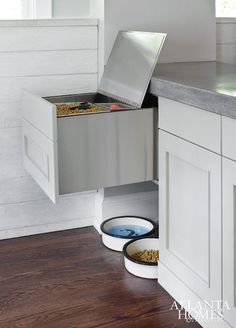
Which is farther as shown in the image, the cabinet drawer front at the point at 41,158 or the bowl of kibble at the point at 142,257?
the bowl of kibble at the point at 142,257

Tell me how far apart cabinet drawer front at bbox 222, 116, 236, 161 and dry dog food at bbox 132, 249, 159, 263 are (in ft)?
2.81

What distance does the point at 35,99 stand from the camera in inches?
93.5

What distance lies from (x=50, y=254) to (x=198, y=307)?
88 centimetres

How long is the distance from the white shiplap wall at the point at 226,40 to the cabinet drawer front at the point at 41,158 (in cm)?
116

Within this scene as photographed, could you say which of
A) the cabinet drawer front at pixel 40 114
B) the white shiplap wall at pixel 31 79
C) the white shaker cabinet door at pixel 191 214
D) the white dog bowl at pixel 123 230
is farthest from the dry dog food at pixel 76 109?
the white dog bowl at pixel 123 230

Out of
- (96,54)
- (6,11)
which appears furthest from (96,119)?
(6,11)

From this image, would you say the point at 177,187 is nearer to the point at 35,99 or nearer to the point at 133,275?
the point at 133,275

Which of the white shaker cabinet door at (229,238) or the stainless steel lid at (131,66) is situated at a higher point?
the stainless steel lid at (131,66)

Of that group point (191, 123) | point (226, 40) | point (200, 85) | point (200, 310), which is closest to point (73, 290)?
point (200, 310)

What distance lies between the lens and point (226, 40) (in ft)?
9.98

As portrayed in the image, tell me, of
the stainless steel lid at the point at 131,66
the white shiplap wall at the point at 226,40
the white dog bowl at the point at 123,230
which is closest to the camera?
the stainless steel lid at the point at 131,66

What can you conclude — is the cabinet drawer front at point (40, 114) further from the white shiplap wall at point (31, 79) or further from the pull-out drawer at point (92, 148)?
the white shiplap wall at point (31, 79)

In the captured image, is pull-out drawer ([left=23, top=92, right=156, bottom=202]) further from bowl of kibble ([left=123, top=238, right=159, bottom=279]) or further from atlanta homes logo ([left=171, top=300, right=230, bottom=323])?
atlanta homes logo ([left=171, top=300, right=230, bottom=323])

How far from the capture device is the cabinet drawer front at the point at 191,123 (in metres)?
1.75
